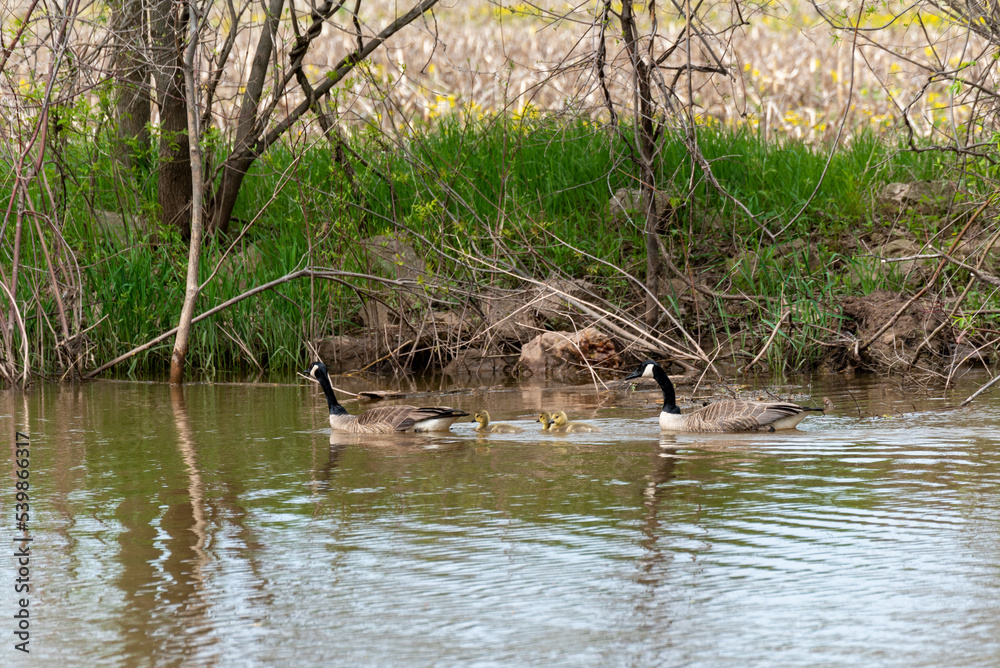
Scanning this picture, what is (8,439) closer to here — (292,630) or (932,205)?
(292,630)

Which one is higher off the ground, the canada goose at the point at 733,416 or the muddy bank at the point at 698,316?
the muddy bank at the point at 698,316

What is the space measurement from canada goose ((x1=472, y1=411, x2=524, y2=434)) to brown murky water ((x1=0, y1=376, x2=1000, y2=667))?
242 mm

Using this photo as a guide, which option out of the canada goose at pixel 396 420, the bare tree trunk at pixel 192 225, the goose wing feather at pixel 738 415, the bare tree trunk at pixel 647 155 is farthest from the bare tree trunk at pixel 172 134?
the goose wing feather at pixel 738 415

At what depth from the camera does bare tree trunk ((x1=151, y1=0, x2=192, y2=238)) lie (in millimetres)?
14141

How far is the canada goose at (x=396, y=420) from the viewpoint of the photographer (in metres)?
9.32

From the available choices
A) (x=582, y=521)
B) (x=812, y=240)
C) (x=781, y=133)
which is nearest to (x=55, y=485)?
(x=582, y=521)

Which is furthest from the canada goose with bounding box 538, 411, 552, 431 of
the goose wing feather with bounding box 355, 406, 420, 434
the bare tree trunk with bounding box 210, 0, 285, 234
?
the bare tree trunk with bounding box 210, 0, 285, 234

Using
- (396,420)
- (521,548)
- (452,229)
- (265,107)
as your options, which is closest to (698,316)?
(452,229)

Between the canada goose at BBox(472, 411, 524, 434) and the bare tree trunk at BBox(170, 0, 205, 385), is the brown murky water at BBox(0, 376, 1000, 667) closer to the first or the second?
the canada goose at BBox(472, 411, 524, 434)

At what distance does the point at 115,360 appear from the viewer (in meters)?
13.4

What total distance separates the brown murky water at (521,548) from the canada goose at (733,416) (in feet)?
0.57

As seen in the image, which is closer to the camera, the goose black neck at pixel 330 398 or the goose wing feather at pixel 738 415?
the goose wing feather at pixel 738 415

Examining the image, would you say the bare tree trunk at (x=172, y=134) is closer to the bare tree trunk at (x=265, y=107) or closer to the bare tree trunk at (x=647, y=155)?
the bare tree trunk at (x=265, y=107)

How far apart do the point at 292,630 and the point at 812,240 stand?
12.4 m
